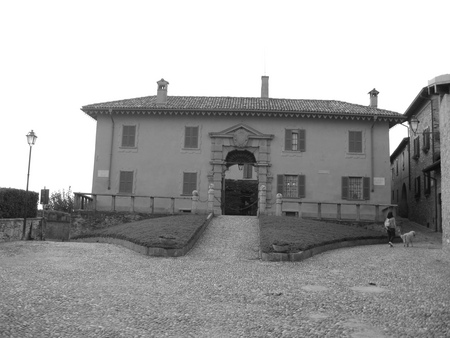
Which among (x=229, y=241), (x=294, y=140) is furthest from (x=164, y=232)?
(x=294, y=140)

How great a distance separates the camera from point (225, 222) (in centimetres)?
2109

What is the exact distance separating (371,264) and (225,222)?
8983mm

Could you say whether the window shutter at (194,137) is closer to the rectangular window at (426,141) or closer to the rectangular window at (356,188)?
the rectangular window at (356,188)

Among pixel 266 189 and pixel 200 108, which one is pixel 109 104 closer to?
pixel 200 108

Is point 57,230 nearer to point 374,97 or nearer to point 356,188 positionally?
point 356,188

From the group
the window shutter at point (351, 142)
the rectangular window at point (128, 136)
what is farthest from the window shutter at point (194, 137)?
the window shutter at point (351, 142)

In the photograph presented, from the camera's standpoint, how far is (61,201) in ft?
137

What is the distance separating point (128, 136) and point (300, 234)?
13432 mm

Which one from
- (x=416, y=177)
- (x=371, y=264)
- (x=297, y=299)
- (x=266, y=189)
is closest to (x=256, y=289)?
(x=297, y=299)

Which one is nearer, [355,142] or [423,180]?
[355,142]

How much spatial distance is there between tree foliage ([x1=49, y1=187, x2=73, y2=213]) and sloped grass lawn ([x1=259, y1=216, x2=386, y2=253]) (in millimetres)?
24851

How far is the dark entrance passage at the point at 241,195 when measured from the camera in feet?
113

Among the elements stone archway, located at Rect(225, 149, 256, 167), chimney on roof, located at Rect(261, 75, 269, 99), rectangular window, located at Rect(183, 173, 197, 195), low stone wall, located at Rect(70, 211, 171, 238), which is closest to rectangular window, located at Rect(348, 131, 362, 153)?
stone archway, located at Rect(225, 149, 256, 167)

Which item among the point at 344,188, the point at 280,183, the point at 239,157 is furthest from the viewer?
the point at 239,157
